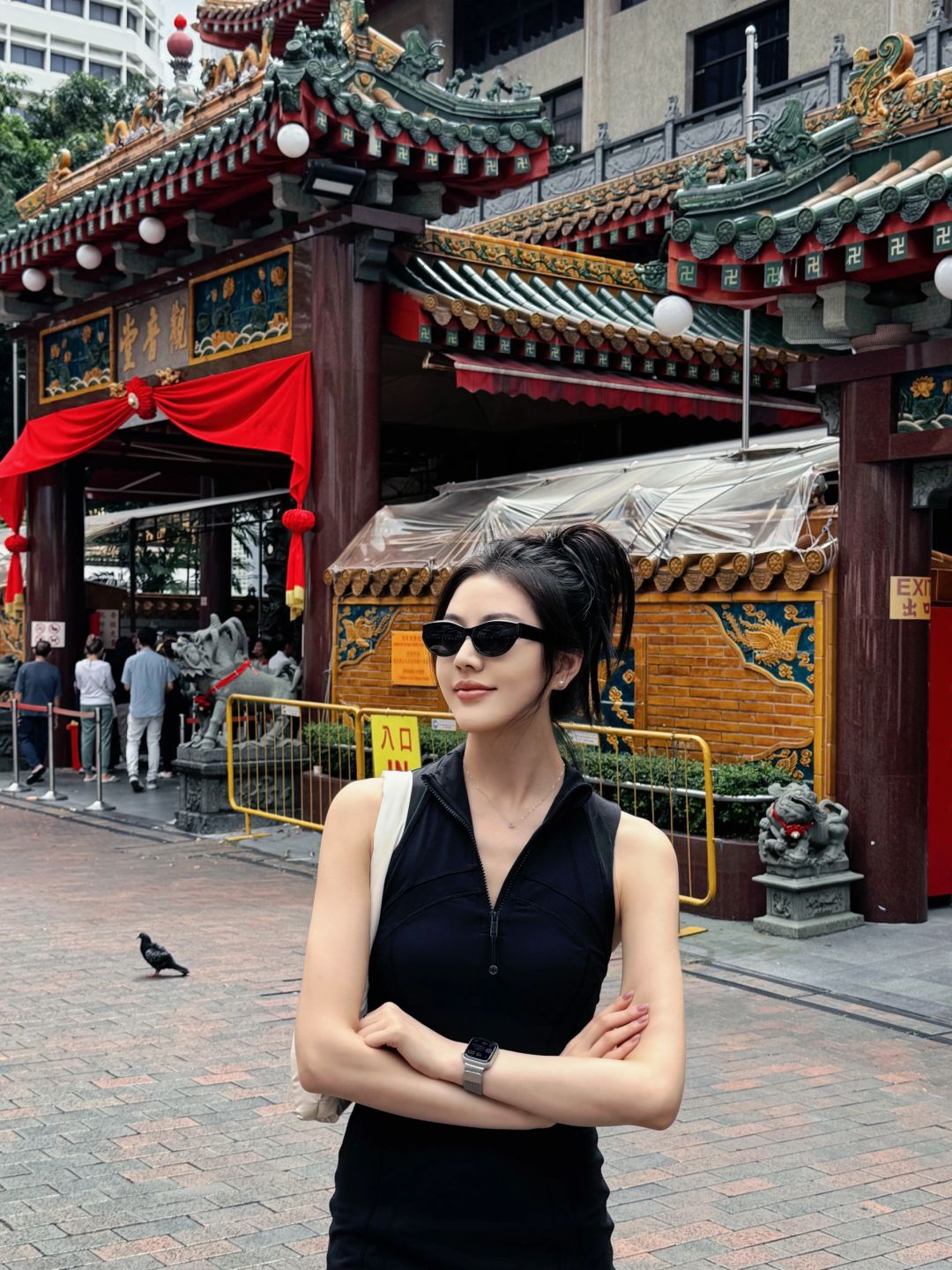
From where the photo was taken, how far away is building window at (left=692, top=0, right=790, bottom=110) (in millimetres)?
20328

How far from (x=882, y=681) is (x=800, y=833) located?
1125mm

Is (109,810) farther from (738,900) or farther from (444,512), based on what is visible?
(738,900)

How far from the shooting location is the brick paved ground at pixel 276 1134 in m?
4.44

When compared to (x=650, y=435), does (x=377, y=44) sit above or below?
above

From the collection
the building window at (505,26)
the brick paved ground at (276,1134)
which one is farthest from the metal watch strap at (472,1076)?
the building window at (505,26)

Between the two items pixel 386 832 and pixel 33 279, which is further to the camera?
pixel 33 279

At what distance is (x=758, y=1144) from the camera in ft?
17.5

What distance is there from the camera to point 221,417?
1466 cm

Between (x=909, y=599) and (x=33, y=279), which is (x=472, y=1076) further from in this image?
(x=33, y=279)

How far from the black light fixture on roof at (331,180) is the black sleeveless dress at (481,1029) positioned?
37.3ft

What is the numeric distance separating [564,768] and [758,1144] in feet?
11.6

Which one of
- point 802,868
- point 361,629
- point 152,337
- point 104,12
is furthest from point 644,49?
point 104,12

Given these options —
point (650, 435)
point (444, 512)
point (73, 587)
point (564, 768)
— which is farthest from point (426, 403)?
point (564, 768)

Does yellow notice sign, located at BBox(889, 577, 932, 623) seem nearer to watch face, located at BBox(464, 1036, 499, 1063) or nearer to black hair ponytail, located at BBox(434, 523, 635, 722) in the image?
black hair ponytail, located at BBox(434, 523, 635, 722)
